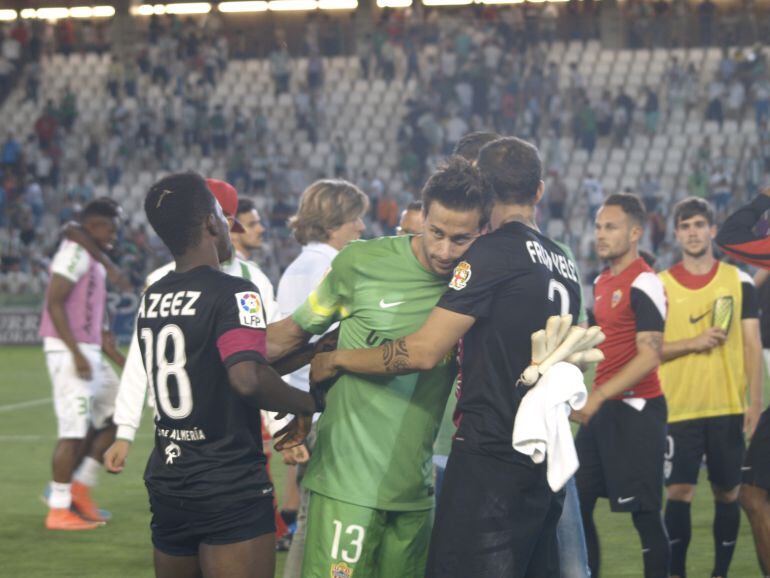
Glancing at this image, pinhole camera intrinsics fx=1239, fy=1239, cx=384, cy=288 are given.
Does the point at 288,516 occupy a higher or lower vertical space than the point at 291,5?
lower

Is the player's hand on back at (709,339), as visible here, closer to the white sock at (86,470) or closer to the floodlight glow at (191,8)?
the white sock at (86,470)

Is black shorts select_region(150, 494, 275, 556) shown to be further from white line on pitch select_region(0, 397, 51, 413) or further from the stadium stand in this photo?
the stadium stand

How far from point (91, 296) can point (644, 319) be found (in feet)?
13.1

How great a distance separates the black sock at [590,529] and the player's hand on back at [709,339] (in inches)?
45.6

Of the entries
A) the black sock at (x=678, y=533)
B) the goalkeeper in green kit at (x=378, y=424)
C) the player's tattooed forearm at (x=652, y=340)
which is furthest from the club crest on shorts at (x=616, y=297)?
the goalkeeper in green kit at (x=378, y=424)

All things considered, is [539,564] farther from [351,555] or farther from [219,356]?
[219,356]

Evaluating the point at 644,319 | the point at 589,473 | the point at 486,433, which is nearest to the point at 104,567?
the point at 589,473

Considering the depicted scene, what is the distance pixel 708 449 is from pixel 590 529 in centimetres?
103

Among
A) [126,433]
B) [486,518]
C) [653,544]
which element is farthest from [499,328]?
[653,544]

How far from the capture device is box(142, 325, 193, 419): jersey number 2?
381 centimetres

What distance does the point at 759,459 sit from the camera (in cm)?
569

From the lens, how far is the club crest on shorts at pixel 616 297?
5.86 meters

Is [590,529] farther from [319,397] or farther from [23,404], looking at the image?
[23,404]

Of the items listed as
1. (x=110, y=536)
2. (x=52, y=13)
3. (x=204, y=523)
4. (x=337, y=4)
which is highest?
(x=337, y=4)
